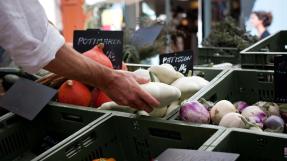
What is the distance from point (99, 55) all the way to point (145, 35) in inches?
33.2

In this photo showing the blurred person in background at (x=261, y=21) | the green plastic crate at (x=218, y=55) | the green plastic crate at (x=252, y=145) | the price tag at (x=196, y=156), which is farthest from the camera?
the blurred person in background at (x=261, y=21)

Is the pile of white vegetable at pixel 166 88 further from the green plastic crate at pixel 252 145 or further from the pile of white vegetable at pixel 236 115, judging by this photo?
the green plastic crate at pixel 252 145

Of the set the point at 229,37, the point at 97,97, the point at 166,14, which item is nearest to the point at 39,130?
the point at 97,97

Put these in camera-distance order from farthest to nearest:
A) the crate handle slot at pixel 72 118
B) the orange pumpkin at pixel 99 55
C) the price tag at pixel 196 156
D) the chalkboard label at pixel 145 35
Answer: the chalkboard label at pixel 145 35
the orange pumpkin at pixel 99 55
the crate handle slot at pixel 72 118
the price tag at pixel 196 156

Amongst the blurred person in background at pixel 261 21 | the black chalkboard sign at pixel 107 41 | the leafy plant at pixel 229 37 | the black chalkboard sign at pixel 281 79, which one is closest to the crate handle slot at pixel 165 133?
the black chalkboard sign at pixel 281 79

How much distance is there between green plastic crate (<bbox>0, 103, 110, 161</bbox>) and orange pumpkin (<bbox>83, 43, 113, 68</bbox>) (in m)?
0.24

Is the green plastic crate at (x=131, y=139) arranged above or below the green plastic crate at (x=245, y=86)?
below

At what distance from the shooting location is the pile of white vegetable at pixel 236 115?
1.20 metres

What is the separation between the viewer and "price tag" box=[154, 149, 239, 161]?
92 cm

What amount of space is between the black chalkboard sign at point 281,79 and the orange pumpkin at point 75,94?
720 millimetres

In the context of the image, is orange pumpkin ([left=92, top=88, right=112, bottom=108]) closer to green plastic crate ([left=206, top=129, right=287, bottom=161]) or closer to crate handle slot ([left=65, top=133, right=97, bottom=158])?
crate handle slot ([left=65, top=133, right=97, bottom=158])

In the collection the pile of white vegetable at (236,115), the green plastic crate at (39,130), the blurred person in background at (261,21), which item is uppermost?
the blurred person in background at (261,21)

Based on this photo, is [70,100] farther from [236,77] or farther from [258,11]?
[258,11]

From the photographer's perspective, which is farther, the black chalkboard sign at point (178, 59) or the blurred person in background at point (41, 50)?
the black chalkboard sign at point (178, 59)
